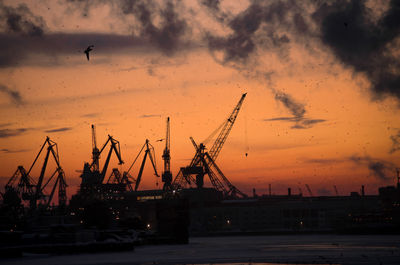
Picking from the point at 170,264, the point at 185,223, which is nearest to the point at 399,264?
the point at 170,264

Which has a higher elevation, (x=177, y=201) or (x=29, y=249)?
(x=177, y=201)

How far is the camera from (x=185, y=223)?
19300 centimetres

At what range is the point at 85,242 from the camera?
12738 cm

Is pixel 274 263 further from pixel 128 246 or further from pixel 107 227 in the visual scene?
pixel 107 227

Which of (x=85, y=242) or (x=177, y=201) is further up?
(x=177, y=201)

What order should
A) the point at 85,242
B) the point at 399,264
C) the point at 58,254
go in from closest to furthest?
the point at 399,264, the point at 58,254, the point at 85,242

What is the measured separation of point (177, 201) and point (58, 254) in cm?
8341

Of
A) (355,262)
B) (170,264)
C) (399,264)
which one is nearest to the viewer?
(399,264)

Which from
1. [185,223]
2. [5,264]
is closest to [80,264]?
[5,264]

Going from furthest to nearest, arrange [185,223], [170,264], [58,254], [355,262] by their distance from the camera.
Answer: [185,223], [58,254], [170,264], [355,262]

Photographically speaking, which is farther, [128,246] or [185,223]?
[185,223]

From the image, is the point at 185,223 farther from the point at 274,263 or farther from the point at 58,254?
the point at 274,263

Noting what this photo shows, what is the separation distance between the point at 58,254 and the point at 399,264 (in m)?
66.6

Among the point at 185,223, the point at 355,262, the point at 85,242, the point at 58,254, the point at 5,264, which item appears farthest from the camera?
the point at 185,223
